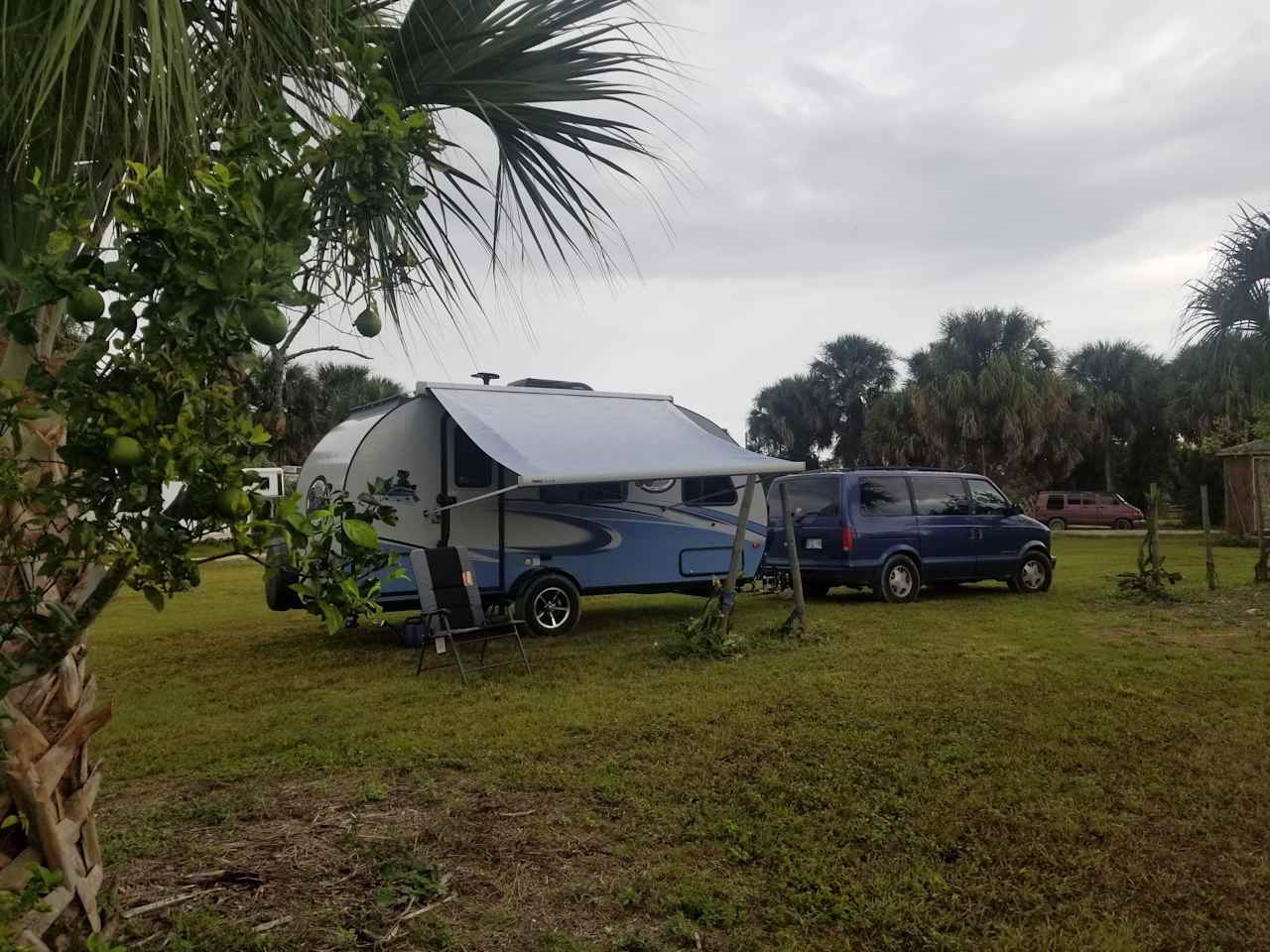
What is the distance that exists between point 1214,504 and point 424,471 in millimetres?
27955

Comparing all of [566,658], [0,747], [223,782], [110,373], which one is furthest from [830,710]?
[110,373]

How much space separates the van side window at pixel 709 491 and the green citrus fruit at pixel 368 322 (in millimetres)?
8456

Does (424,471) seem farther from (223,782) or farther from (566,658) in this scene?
(223,782)

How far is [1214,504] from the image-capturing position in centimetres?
2931

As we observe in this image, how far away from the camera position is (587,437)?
8906 millimetres

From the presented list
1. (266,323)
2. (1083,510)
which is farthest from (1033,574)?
(1083,510)

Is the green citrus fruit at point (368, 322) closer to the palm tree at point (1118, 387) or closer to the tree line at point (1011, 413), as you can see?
the tree line at point (1011, 413)

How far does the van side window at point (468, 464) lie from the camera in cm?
932

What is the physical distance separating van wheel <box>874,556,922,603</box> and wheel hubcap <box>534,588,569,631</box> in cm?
389

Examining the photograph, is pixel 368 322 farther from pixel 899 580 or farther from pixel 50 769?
pixel 899 580

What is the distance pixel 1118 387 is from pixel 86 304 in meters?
36.3

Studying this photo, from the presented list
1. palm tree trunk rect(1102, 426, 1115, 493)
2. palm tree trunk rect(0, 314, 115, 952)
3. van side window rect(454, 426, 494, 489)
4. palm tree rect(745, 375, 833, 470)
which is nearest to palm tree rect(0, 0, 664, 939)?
palm tree trunk rect(0, 314, 115, 952)

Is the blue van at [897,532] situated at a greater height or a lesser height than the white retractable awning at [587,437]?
lesser

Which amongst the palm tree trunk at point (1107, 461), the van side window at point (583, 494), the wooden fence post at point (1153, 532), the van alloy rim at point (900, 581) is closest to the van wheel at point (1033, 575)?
the wooden fence post at point (1153, 532)
